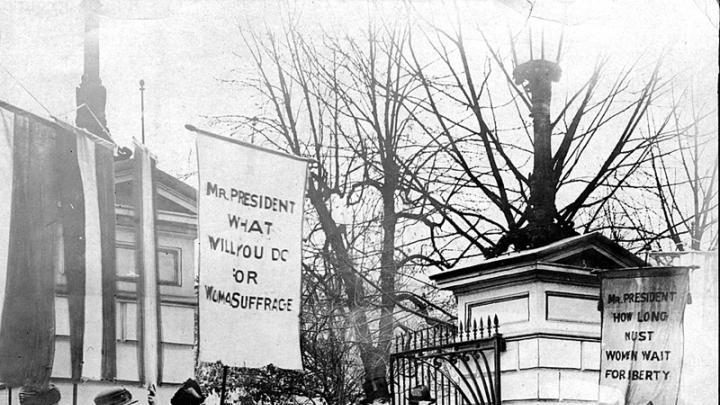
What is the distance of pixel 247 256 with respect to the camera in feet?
18.6

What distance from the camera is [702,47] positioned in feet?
25.8

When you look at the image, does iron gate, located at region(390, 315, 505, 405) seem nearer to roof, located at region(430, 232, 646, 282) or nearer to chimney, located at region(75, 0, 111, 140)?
roof, located at region(430, 232, 646, 282)

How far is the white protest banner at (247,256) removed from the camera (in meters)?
5.53

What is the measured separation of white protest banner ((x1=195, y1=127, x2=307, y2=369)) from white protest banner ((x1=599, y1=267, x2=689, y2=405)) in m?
2.38

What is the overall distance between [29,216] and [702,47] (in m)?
5.75

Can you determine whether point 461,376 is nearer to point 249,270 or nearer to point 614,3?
point 249,270

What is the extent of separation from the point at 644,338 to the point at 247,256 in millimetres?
2942

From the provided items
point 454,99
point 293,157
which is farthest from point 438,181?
point 293,157

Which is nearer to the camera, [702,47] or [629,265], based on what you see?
[629,265]

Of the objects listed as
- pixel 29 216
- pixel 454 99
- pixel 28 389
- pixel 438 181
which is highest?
pixel 454 99

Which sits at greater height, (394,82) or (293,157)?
(394,82)

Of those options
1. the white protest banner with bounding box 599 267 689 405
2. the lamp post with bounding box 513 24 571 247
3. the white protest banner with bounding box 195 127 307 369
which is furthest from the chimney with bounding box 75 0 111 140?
the white protest banner with bounding box 599 267 689 405

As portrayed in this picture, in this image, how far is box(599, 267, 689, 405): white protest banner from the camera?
251 inches

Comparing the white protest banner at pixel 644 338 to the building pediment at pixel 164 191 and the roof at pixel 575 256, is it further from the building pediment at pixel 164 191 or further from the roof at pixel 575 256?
the building pediment at pixel 164 191
